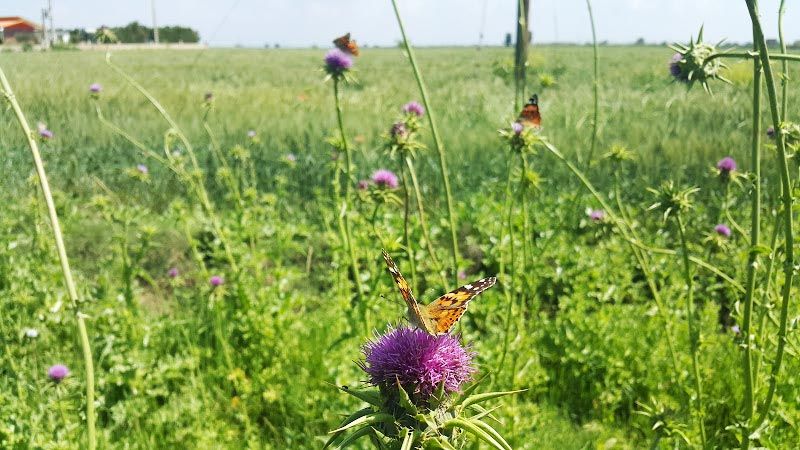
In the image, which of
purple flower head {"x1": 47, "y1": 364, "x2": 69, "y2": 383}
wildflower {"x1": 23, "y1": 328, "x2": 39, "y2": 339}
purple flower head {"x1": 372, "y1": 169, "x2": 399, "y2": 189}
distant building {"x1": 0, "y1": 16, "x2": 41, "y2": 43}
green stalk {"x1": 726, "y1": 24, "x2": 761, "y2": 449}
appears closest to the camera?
green stalk {"x1": 726, "y1": 24, "x2": 761, "y2": 449}

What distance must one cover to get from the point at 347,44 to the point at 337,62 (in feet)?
0.35

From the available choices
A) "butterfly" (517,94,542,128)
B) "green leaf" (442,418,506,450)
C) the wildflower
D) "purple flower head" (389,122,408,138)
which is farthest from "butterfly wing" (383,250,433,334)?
the wildflower

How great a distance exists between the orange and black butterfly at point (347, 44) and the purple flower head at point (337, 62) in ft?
0.11

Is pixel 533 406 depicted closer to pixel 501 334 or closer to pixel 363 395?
pixel 501 334

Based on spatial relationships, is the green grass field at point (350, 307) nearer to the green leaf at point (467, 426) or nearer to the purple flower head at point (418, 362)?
the purple flower head at point (418, 362)

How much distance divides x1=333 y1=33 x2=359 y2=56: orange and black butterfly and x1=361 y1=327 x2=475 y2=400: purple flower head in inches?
86.0

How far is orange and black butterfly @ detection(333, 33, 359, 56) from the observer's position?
3539 mm

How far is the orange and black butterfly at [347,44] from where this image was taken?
3.54 meters

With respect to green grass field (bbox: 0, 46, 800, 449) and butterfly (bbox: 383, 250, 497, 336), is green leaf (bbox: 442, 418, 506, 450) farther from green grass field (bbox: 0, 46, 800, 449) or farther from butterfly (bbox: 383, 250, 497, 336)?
green grass field (bbox: 0, 46, 800, 449)

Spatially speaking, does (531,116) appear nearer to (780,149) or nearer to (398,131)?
(398,131)

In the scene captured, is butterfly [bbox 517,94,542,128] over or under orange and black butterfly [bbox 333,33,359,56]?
under

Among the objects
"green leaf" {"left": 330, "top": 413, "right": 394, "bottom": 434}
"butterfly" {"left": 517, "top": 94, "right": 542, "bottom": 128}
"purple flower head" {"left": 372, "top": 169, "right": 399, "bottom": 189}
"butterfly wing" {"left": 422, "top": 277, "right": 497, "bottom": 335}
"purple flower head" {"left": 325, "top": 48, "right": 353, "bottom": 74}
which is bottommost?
"green leaf" {"left": 330, "top": 413, "right": 394, "bottom": 434}

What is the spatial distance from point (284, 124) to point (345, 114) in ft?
4.44

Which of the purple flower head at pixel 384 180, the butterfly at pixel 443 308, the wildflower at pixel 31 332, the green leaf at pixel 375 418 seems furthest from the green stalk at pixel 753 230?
the wildflower at pixel 31 332
